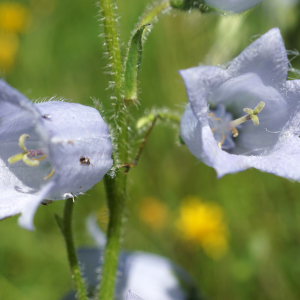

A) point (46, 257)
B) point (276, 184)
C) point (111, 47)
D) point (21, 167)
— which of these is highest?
point (111, 47)

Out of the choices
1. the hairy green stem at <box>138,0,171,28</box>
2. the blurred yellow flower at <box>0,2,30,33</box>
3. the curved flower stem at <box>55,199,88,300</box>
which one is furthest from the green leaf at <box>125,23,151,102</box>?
the blurred yellow flower at <box>0,2,30,33</box>

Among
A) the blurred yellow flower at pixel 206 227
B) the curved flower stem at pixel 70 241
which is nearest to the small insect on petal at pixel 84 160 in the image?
the curved flower stem at pixel 70 241

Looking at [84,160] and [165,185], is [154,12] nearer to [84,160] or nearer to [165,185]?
[84,160]

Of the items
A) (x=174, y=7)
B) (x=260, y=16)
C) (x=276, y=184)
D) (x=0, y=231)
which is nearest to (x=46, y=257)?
(x=0, y=231)

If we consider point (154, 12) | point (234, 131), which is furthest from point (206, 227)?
point (154, 12)

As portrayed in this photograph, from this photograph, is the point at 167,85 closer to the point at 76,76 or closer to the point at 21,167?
the point at 76,76

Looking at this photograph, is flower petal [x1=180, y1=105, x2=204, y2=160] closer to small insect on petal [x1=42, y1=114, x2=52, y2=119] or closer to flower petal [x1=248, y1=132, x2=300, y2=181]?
flower petal [x1=248, y1=132, x2=300, y2=181]
